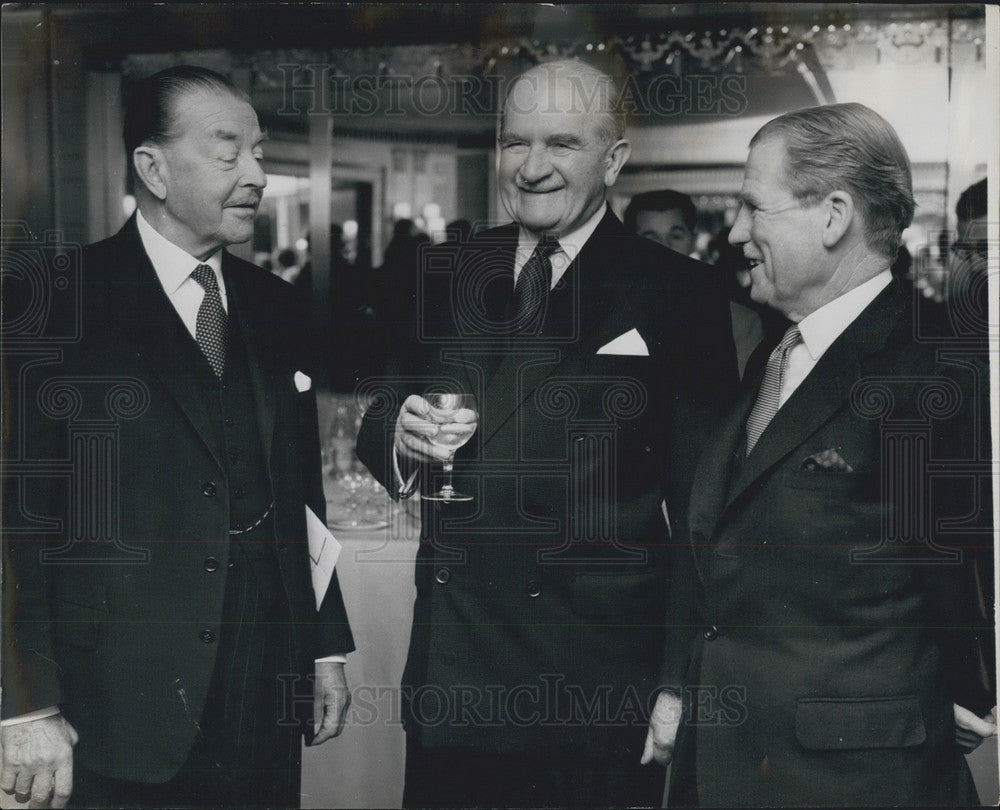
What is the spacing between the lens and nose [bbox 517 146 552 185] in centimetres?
268

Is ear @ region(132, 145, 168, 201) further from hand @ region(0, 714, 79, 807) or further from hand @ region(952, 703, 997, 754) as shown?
hand @ region(952, 703, 997, 754)

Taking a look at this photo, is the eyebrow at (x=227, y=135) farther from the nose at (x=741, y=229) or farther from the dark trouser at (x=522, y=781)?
the dark trouser at (x=522, y=781)

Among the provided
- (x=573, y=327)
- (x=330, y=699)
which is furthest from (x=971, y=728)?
(x=330, y=699)

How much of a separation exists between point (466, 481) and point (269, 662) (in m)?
0.72

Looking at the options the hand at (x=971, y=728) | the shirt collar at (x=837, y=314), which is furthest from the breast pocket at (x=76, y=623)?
the hand at (x=971, y=728)

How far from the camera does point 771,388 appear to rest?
2.66 meters

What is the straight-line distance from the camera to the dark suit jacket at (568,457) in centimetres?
268

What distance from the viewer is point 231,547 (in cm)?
269

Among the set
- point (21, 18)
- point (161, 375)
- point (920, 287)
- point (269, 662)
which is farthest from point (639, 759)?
point (21, 18)

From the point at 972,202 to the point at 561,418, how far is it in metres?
1.21

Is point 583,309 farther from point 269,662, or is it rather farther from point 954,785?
point 954,785

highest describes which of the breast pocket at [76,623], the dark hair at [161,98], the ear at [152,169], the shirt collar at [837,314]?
the dark hair at [161,98]

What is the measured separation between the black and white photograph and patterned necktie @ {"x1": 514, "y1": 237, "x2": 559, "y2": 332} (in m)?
0.01

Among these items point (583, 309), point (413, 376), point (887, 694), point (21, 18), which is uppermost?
point (21, 18)
